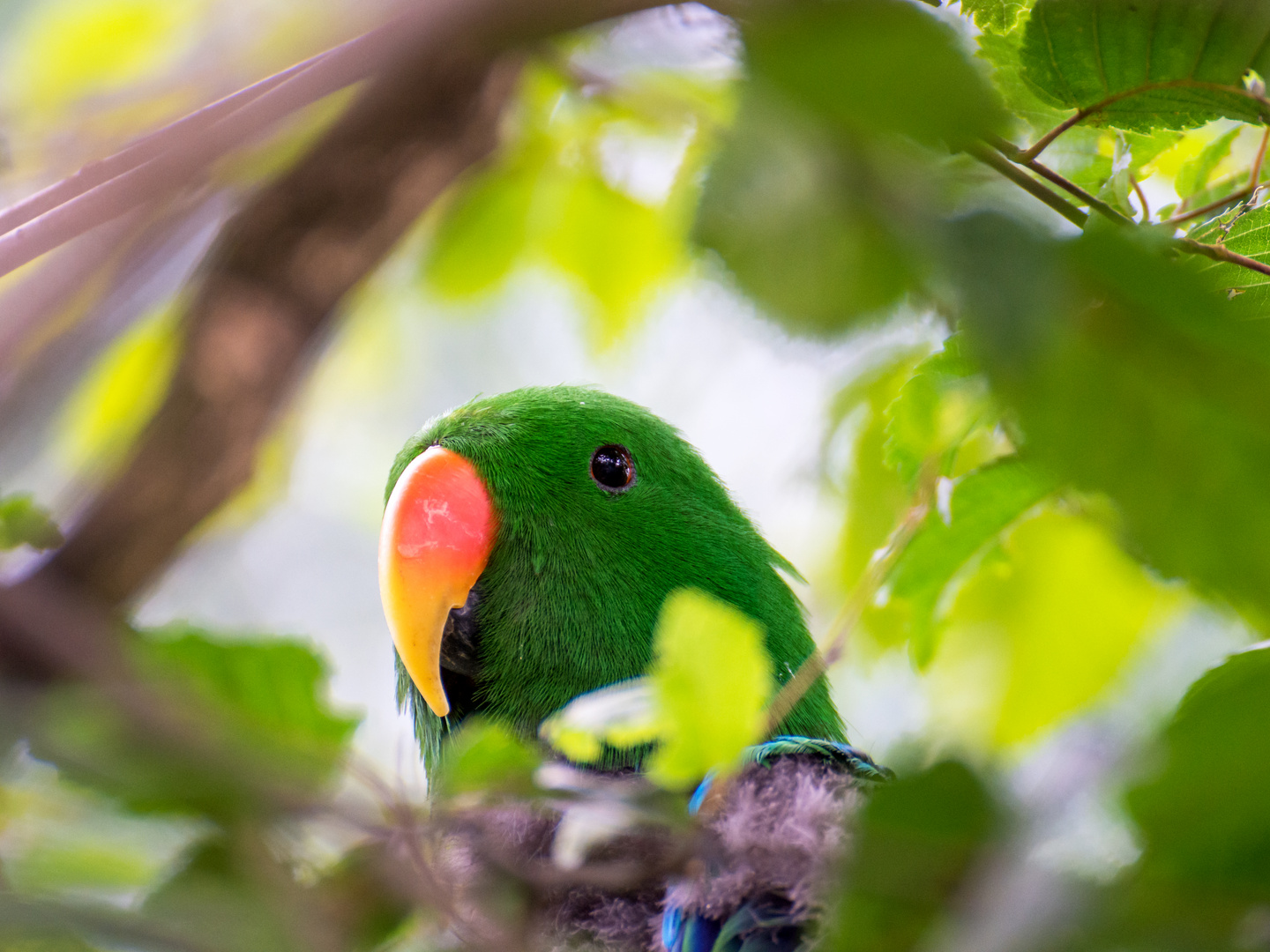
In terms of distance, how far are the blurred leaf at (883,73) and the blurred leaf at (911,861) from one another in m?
0.21

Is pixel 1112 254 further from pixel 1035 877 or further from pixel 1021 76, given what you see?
pixel 1021 76

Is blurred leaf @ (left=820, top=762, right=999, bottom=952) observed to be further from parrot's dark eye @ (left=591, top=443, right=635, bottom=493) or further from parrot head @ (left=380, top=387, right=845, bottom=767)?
parrot's dark eye @ (left=591, top=443, right=635, bottom=493)

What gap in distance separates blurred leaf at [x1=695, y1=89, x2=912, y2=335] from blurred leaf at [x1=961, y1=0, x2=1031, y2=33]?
1.24 feet

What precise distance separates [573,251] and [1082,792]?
1.39 meters

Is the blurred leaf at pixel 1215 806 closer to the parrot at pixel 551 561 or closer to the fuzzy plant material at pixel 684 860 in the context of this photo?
the fuzzy plant material at pixel 684 860

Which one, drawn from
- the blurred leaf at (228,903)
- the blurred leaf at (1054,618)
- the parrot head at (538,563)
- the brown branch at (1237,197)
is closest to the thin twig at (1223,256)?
the brown branch at (1237,197)

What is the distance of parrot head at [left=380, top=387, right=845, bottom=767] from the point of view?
1093 mm

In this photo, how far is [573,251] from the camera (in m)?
1.62

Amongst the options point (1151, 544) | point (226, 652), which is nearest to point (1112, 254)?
point (1151, 544)

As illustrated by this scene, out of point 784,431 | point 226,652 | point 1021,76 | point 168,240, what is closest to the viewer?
point 226,652

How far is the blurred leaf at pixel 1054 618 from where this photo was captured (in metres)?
1.39

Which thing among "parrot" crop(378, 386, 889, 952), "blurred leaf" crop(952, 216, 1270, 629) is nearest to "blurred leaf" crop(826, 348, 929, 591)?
"parrot" crop(378, 386, 889, 952)

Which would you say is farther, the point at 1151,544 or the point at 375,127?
the point at 375,127

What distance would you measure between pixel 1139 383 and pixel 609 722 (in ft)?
0.95
